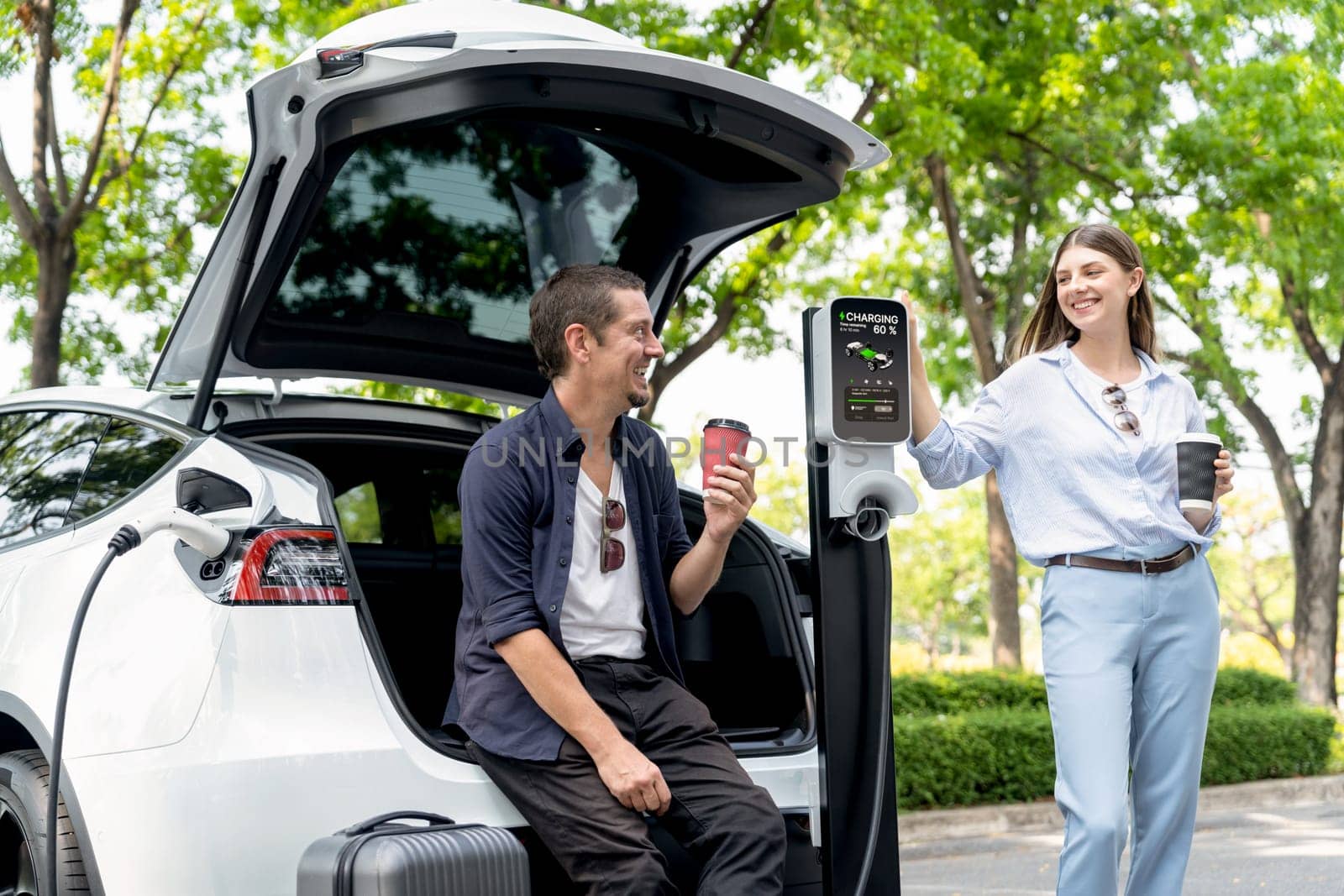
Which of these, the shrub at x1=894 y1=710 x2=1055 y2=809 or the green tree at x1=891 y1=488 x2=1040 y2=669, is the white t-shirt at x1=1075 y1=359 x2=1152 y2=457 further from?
the green tree at x1=891 y1=488 x2=1040 y2=669

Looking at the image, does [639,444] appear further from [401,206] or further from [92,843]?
[92,843]

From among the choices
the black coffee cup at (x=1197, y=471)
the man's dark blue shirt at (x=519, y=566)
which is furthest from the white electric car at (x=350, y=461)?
the black coffee cup at (x=1197, y=471)

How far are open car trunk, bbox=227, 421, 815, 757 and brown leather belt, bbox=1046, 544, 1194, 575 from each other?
0.77 meters

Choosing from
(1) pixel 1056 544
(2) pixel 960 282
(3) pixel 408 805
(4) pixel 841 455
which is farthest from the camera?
(2) pixel 960 282

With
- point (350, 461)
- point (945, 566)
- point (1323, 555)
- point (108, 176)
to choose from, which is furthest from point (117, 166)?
point (945, 566)

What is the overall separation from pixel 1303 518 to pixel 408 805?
14969 millimetres

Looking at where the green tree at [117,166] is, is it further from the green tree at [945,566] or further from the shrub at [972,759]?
the green tree at [945,566]

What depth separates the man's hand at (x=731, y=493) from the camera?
2752 millimetres

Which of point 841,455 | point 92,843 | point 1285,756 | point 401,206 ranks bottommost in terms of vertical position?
point 1285,756

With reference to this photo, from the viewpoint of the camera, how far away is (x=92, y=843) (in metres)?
2.46

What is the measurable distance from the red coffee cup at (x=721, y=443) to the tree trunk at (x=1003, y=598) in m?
9.78

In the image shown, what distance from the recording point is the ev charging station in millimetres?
2691

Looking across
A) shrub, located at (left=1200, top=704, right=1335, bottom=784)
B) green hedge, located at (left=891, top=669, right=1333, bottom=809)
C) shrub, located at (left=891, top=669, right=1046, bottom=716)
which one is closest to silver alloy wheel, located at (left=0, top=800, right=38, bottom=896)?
green hedge, located at (left=891, top=669, right=1333, bottom=809)

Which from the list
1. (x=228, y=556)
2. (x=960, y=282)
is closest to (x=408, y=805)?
(x=228, y=556)
